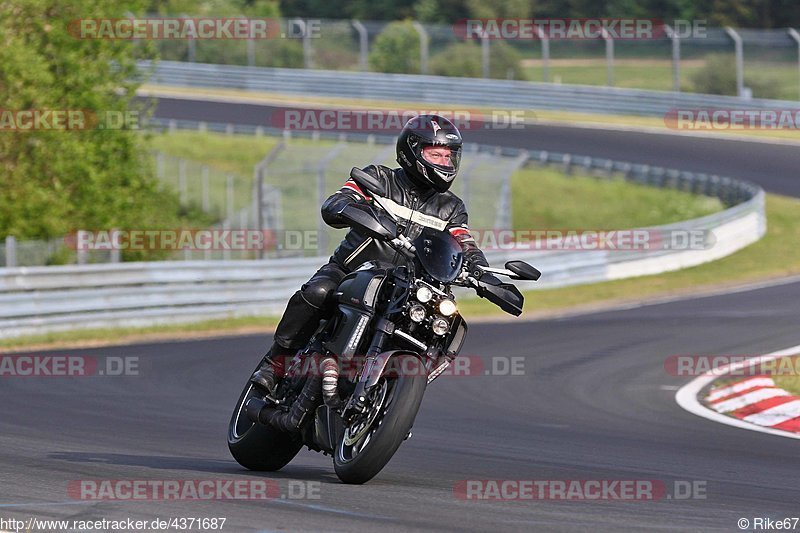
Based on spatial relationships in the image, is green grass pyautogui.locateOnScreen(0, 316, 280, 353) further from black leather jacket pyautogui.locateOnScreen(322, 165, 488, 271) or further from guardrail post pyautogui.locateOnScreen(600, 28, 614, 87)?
guardrail post pyautogui.locateOnScreen(600, 28, 614, 87)

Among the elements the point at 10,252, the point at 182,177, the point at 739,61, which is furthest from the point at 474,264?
the point at 739,61

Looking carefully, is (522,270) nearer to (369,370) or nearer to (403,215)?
(403,215)

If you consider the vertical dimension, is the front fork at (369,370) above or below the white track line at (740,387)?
above

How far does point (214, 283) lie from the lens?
20641 mm

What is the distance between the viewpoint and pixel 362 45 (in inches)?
1861

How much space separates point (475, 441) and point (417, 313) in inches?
122

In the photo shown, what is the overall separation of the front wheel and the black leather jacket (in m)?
0.86

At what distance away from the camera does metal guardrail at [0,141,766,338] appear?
61.6ft

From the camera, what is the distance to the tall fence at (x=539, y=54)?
4112cm

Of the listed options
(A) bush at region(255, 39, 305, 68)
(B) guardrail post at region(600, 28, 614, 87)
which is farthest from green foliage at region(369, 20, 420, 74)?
(B) guardrail post at region(600, 28, 614, 87)

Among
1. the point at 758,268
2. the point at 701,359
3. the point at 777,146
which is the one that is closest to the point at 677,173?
the point at 777,146

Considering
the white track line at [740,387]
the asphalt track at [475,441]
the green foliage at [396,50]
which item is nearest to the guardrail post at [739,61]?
the green foliage at [396,50]

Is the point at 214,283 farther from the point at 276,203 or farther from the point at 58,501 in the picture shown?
the point at 58,501

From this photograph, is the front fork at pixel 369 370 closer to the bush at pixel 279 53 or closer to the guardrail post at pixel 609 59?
the guardrail post at pixel 609 59
